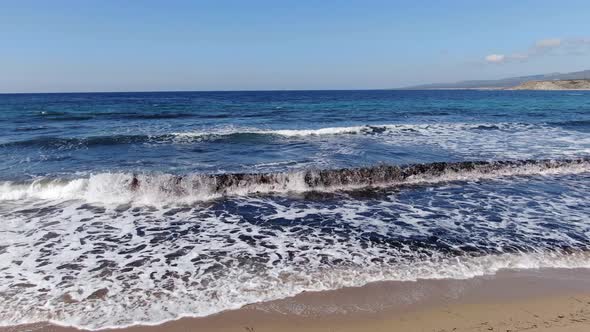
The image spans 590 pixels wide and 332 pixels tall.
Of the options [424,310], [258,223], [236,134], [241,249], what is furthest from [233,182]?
[236,134]

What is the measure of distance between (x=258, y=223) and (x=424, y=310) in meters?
4.07

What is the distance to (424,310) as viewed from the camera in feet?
14.4

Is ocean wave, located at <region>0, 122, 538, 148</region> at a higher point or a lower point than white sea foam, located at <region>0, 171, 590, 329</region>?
higher

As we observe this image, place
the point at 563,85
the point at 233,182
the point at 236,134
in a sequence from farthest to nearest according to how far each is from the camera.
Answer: the point at 563,85 → the point at 236,134 → the point at 233,182

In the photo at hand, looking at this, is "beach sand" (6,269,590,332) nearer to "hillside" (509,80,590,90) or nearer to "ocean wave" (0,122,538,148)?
"ocean wave" (0,122,538,148)

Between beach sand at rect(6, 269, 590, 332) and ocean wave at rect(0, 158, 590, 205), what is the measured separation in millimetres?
5486

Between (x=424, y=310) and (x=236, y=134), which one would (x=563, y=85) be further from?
(x=424, y=310)

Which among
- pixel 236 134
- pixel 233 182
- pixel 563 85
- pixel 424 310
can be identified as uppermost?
pixel 563 85

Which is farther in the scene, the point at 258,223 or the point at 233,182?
the point at 233,182

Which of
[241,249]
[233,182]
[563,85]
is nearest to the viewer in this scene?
[241,249]

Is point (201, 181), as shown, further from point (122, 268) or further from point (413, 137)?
point (413, 137)

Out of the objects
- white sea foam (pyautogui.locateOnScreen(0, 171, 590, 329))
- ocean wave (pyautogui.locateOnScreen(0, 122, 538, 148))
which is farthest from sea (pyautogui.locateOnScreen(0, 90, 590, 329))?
ocean wave (pyautogui.locateOnScreen(0, 122, 538, 148))

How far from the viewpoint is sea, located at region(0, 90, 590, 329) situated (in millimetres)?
5000

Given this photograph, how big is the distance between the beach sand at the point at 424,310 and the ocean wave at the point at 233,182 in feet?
18.0
